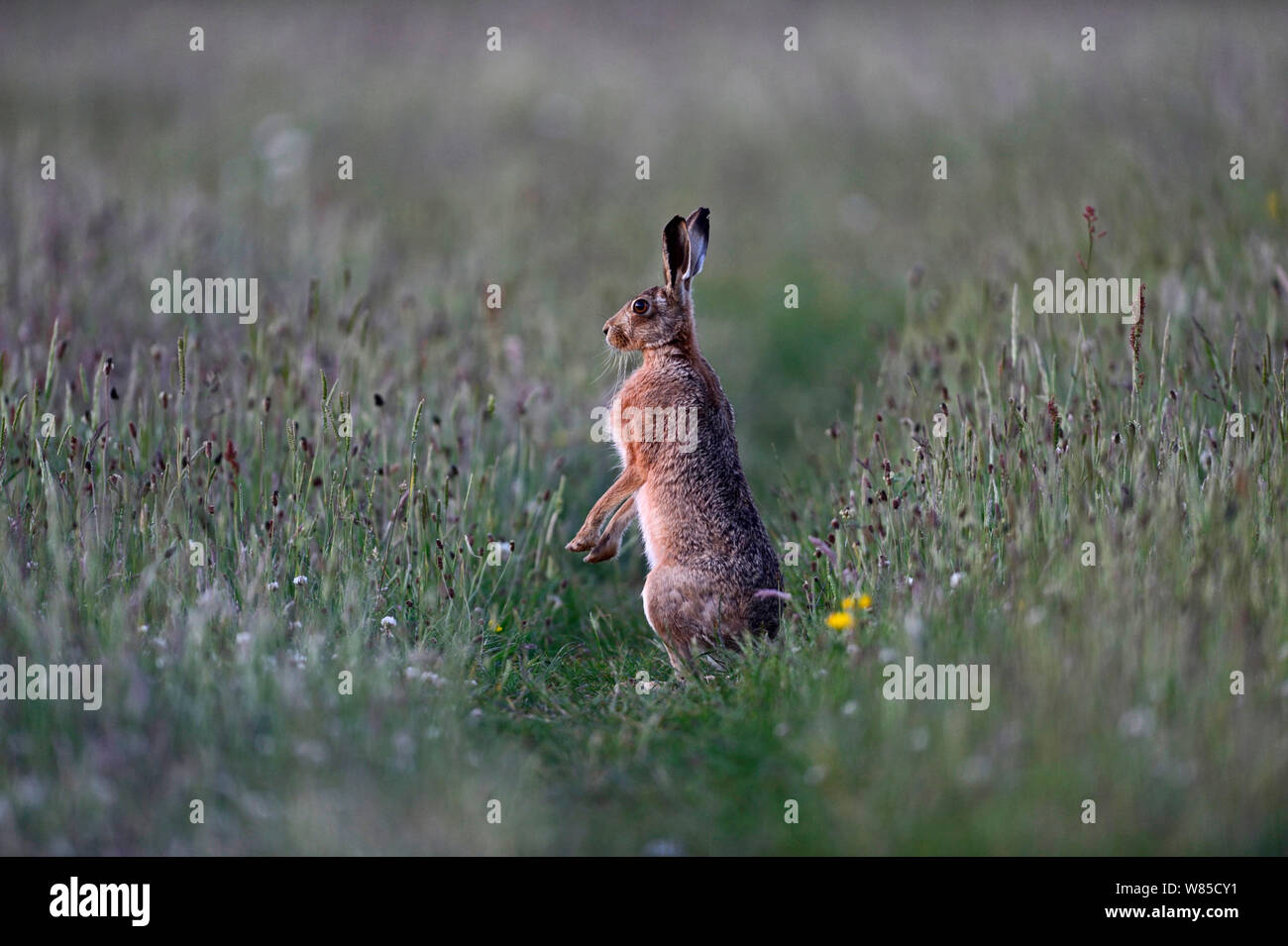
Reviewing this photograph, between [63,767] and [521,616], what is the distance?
2946 mm

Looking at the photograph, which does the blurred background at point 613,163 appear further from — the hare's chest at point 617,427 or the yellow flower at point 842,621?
the yellow flower at point 842,621

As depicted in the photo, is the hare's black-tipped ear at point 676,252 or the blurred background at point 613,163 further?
the blurred background at point 613,163

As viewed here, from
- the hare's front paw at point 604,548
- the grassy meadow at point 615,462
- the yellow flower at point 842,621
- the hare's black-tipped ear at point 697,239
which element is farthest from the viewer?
the hare's black-tipped ear at point 697,239

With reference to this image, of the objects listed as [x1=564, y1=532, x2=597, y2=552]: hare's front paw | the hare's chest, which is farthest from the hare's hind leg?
the hare's chest

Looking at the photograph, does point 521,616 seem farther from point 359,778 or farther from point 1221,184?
point 1221,184

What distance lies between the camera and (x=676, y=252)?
6.57m

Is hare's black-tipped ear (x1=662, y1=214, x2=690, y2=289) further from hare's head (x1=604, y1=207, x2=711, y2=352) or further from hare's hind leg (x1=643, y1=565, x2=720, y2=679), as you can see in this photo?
hare's hind leg (x1=643, y1=565, x2=720, y2=679)

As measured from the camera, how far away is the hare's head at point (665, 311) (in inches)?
265

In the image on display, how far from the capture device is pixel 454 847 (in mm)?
4098

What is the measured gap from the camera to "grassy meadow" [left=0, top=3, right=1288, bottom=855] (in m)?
4.34

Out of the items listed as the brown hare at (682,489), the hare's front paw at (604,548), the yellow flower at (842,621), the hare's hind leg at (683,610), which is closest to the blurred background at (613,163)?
the brown hare at (682,489)

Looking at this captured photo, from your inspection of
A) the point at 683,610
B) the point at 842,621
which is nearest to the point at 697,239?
the point at 683,610

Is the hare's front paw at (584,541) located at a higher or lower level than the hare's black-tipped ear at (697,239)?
lower
